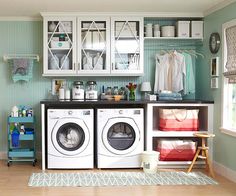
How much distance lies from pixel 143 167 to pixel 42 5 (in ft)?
8.07

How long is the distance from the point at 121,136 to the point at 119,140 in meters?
0.06

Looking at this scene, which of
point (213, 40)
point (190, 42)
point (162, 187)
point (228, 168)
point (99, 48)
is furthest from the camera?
point (190, 42)

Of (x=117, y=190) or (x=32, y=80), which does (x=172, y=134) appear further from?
(x=32, y=80)

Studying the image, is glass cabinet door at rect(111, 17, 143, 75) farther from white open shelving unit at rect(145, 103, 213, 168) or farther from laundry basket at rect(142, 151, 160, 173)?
laundry basket at rect(142, 151, 160, 173)

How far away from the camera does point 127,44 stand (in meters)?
4.96

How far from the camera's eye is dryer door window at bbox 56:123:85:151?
15.0 ft

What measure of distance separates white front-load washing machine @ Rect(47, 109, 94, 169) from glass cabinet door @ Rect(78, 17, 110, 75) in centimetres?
70

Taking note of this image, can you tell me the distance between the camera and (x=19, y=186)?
3795mm

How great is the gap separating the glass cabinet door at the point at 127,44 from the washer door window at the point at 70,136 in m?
0.96

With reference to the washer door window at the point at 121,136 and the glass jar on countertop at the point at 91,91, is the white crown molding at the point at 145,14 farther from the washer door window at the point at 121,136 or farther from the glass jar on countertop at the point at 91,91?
the washer door window at the point at 121,136

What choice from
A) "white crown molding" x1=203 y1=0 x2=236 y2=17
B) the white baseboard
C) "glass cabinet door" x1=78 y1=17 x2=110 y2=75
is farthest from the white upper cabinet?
the white baseboard

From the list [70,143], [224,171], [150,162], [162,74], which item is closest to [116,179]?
[150,162]

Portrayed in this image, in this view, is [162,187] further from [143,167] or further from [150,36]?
[150,36]

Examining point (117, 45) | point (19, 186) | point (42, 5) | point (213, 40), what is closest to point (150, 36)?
point (117, 45)
